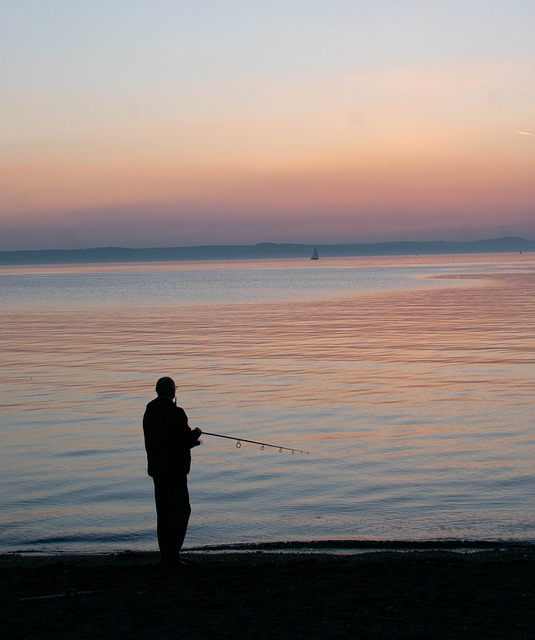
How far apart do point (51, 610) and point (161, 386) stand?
6.59 ft

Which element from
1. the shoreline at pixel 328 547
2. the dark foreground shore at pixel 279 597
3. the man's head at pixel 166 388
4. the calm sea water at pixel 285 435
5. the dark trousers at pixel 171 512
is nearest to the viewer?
the dark foreground shore at pixel 279 597

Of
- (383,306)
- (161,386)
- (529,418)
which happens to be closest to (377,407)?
(529,418)

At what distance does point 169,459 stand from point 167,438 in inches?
7.0

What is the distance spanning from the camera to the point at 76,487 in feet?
40.1

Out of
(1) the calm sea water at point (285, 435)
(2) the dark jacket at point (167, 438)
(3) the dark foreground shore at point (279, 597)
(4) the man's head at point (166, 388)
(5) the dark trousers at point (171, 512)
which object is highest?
(4) the man's head at point (166, 388)

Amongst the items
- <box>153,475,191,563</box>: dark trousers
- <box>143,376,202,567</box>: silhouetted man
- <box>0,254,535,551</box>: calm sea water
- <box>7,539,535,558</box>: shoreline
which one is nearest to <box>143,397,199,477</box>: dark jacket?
<box>143,376,202,567</box>: silhouetted man

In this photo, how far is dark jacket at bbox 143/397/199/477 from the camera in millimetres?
8016

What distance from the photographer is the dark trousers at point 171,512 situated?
26.7 ft

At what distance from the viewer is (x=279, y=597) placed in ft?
23.5

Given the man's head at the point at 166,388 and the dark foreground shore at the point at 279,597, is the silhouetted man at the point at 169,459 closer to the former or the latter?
the man's head at the point at 166,388

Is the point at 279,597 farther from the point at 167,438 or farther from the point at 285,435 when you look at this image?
the point at 285,435

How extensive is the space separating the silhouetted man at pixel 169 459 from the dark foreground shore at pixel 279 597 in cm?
32

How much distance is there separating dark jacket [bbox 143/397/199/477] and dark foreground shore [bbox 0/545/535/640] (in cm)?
89

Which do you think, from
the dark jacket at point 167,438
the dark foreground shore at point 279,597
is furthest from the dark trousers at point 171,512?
the dark foreground shore at point 279,597
